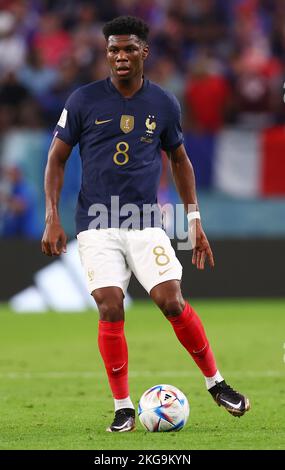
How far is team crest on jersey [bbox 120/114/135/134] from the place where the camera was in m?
7.09

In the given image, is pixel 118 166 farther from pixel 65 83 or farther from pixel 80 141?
pixel 65 83

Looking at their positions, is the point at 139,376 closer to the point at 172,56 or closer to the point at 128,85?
the point at 128,85

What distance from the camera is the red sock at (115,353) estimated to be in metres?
6.95

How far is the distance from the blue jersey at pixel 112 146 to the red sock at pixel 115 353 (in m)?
0.64

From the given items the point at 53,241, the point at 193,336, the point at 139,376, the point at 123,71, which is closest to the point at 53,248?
the point at 53,241

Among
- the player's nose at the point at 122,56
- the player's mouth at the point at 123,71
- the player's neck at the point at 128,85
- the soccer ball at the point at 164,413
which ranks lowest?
the soccer ball at the point at 164,413

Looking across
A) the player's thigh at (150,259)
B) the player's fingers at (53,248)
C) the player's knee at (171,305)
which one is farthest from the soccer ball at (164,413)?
the player's fingers at (53,248)

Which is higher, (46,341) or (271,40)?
(271,40)

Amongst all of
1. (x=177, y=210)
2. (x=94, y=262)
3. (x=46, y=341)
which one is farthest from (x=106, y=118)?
(x=177, y=210)

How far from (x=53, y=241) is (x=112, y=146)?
693 mm

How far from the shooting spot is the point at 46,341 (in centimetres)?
1258

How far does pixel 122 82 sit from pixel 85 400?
2.50 m

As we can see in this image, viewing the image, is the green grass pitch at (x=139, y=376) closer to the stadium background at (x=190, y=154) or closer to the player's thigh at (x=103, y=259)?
the stadium background at (x=190, y=154)

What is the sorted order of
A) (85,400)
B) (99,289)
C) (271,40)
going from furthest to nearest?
1. (271,40)
2. (85,400)
3. (99,289)
